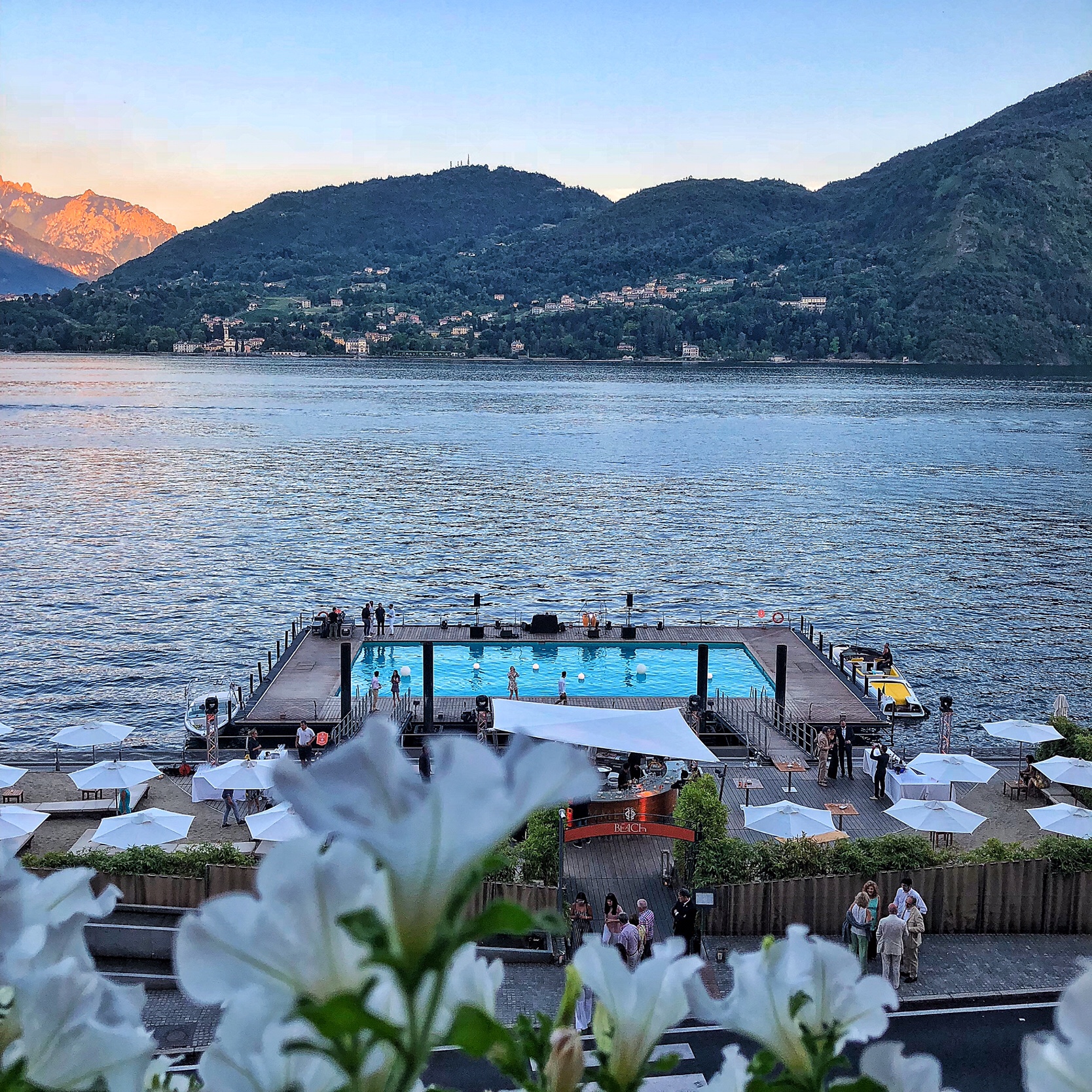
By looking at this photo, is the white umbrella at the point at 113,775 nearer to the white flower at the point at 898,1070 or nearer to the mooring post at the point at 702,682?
the mooring post at the point at 702,682

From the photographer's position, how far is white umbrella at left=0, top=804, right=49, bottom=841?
66.4 ft

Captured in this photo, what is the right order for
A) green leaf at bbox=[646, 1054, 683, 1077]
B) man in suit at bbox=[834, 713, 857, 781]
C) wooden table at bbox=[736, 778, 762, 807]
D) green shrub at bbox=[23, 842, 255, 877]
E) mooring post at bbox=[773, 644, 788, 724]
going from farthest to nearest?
1. mooring post at bbox=[773, 644, 788, 724]
2. man in suit at bbox=[834, 713, 857, 781]
3. wooden table at bbox=[736, 778, 762, 807]
4. green shrub at bbox=[23, 842, 255, 877]
5. green leaf at bbox=[646, 1054, 683, 1077]

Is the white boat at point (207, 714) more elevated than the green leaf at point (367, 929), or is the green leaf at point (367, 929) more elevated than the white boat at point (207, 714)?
the green leaf at point (367, 929)

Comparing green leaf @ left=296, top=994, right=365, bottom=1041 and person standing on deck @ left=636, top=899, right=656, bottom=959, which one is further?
person standing on deck @ left=636, top=899, right=656, bottom=959

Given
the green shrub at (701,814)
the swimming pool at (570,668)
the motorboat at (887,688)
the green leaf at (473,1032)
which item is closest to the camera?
the green leaf at (473,1032)

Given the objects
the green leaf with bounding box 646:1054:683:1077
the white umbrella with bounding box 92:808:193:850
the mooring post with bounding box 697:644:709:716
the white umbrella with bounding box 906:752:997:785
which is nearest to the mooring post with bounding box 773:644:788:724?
the mooring post with bounding box 697:644:709:716

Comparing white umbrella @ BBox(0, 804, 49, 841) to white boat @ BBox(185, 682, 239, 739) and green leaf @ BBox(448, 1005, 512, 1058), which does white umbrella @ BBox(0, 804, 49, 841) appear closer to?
white boat @ BBox(185, 682, 239, 739)

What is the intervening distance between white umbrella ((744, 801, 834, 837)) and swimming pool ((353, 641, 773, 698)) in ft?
46.6

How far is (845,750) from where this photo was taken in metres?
27.6

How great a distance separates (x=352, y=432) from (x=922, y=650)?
3863 inches

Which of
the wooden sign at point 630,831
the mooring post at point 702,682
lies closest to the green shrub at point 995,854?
the wooden sign at point 630,831

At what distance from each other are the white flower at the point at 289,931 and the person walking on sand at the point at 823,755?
27169 mm

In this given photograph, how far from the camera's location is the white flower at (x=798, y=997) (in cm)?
157

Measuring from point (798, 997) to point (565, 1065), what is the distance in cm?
34
